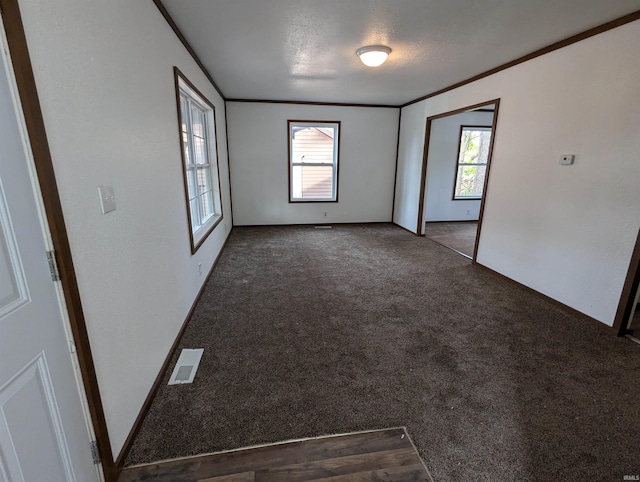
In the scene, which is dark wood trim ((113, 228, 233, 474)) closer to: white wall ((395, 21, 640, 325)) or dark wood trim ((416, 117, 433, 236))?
white wall ((395, 21, 640, 325))

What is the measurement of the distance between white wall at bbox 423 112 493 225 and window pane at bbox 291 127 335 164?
2.03m

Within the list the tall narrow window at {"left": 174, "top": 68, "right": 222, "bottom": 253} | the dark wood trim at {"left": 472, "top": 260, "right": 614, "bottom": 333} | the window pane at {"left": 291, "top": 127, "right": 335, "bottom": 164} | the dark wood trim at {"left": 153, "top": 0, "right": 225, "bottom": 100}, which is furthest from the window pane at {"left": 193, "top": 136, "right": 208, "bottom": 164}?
the dark wood trim at {"left": 472, "top": 260, "right": 614, "bottom": 333}

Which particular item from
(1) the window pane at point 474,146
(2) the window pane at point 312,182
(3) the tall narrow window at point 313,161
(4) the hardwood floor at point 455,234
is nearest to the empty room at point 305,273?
(4) the hardwood floor at point 455,234

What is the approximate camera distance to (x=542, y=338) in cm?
242

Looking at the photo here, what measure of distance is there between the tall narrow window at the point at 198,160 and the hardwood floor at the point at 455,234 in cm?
374

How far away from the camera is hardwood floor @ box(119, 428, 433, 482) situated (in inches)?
52.8

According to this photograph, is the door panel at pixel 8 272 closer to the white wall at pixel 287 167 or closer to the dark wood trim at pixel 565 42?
the dark wood trim at pixel 565 42

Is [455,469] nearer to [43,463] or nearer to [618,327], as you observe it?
[43,463]

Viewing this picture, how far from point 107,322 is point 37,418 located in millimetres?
430

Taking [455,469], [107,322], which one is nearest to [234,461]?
[107,322]

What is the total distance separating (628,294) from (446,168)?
466 cm

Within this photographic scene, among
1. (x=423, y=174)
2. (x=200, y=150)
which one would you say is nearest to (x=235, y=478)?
(x=200, y=150)

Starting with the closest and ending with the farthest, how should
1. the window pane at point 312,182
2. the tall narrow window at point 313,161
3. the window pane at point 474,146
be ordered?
1. the tall narrow window at point 313,161
2. the window pane at point 312,182
3. the window pane at point 474,146

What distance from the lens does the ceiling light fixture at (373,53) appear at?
2.89 m
